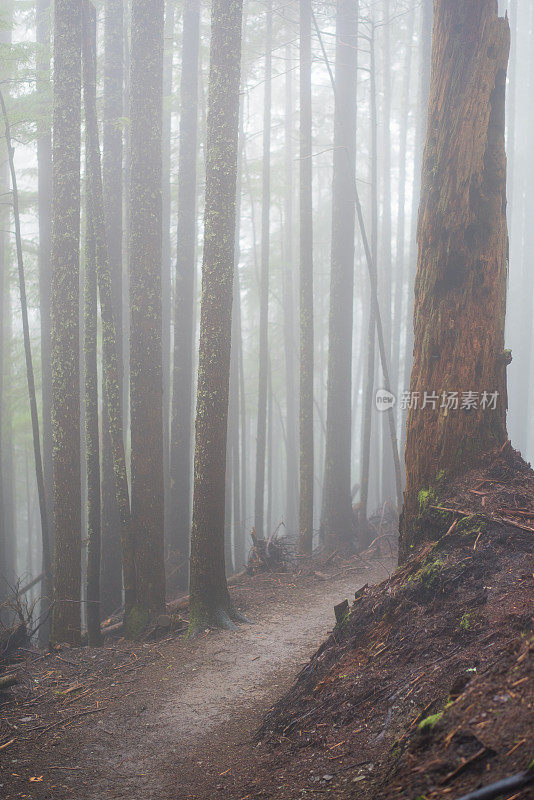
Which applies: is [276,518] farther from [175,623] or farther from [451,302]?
[451,302]

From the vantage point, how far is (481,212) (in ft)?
16.0

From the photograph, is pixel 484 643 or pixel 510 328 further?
pixel 510 328

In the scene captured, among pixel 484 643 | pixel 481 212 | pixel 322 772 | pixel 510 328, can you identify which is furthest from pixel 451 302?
pixel 510 328

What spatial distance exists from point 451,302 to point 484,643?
2.79 metres

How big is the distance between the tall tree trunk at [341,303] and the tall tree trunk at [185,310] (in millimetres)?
2860

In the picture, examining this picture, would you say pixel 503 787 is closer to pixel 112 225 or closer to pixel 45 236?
pixel 112 225

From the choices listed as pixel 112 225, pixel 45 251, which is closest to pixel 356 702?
pixel 112 225

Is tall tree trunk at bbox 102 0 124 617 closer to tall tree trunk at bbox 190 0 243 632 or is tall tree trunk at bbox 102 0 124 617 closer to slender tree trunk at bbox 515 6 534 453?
tall tree trunk at bbox 190 0 243 632

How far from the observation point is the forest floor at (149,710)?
372 cm

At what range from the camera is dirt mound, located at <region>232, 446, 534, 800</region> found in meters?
2.25

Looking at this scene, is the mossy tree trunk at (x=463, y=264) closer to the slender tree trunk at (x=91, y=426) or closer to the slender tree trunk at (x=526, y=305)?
the slender tree trunk at (x=91, y=426)

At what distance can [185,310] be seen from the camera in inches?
447

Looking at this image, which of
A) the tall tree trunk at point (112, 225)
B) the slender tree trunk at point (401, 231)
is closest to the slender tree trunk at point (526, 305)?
the slender tree trunk at point (401, 231)

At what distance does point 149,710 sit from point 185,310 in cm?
790
